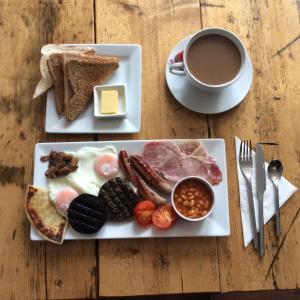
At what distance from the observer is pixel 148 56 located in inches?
53.4

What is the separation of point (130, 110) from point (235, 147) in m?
0.36

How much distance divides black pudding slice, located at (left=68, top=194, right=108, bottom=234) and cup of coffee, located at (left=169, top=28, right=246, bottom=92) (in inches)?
18.8

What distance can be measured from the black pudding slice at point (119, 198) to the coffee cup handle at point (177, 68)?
383 millimetres

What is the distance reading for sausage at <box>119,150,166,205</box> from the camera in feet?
3.90

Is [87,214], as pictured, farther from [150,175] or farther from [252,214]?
[252,214]

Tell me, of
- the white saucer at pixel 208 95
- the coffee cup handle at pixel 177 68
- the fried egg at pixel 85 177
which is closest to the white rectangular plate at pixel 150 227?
the fried egg at pixel 85 177

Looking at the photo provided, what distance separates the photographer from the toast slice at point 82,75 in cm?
128

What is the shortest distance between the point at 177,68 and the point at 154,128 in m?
0.21

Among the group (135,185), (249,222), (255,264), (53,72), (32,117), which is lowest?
(255,264)

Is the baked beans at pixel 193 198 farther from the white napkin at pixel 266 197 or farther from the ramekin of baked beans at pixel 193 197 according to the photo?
the white napkin at pixel 266 197

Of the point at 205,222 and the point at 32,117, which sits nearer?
the point at 205,222

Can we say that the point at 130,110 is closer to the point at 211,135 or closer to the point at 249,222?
the point at 211,135

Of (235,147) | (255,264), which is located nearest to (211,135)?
(235,147)

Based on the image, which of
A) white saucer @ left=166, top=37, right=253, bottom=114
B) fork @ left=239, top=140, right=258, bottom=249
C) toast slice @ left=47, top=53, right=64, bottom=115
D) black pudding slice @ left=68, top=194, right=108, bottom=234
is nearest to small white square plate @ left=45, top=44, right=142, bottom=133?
toast slice @ left=47, top=53, right=64, bottom=115
